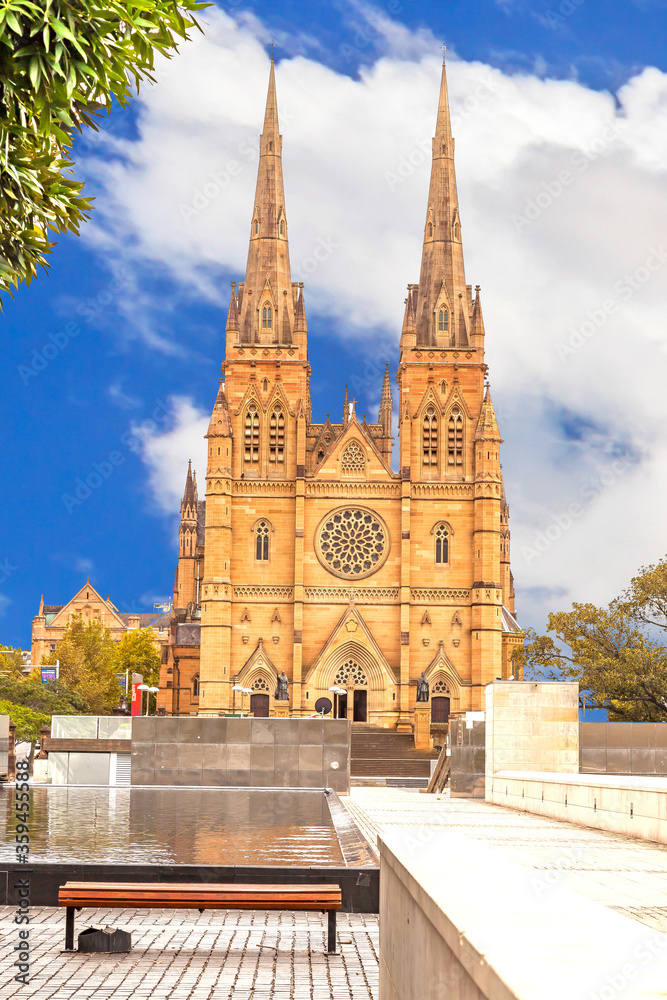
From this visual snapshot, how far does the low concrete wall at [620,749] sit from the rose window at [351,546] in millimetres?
39491

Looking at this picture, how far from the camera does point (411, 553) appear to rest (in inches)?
2537

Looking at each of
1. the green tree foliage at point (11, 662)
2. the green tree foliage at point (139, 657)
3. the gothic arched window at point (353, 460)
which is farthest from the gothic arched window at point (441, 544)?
the green tree foliage at point (139, 657)

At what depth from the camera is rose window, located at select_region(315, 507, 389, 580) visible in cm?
6475

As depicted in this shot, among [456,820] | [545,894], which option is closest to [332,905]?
[545,894]

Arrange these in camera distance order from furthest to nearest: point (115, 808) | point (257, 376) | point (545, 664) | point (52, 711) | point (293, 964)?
point (257, 376), point (52, 711), point (545, 664), point (115, 808), point (293, 964)

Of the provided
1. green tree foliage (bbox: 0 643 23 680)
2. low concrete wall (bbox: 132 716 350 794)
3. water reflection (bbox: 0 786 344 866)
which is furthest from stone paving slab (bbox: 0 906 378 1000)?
green tree foliage (bbox: 0 643 23 680)

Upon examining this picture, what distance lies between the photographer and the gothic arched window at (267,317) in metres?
67.8

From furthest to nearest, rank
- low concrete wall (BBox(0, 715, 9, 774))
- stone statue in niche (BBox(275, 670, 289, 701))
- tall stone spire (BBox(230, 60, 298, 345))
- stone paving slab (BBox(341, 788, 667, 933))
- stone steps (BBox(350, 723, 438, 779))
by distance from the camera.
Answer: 1. tall stone spire (BBox(230, 60, 298, 345))
2. stone statue in niche (BBox(275, 670, 289, 701))
3. stone steps (BBox(350, 723, 438, 779))
4. low concrete wall (BBox(0, 715, 9, 774))
5. stone paving slab (BBox(341, 788, 667, 933))

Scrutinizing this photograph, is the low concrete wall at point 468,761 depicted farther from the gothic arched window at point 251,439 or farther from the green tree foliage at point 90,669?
the green tree foliage at point 90,669

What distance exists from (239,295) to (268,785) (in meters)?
45.3

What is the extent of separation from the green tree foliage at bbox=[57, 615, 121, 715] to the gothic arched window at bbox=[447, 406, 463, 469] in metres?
31.2

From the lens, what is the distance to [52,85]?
22.2 ft

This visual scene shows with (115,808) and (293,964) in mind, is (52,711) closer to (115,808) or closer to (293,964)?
(115,808)

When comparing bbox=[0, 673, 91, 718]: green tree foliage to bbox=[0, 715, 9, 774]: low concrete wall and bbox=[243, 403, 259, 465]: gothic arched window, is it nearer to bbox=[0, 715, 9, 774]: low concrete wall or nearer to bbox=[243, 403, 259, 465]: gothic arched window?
bbox=[243, 403, 259, 465]: gothic arched window
